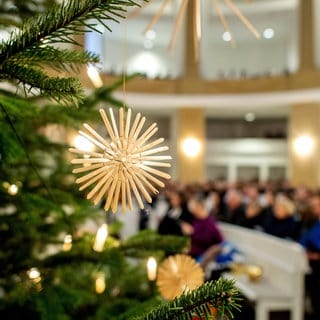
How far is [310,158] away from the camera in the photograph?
52.8ft

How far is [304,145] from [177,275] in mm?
15401

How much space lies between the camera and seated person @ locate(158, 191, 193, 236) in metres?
4.66

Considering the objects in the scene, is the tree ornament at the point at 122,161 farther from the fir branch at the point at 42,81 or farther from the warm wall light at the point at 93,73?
the warm wall light at the point at 93,73

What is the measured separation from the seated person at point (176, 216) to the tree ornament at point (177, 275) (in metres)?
3.04

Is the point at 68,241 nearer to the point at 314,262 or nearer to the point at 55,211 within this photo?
the point at 55,211

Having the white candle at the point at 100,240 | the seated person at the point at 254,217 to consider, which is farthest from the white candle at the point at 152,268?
the seated person at the point at 254,217

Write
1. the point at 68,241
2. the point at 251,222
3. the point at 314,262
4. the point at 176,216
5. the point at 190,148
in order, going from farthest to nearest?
the point at 190,148, the point at 251,222, the point at 176,216, the point at 314,262, the point at 68,241

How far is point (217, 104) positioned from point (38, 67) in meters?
16.6

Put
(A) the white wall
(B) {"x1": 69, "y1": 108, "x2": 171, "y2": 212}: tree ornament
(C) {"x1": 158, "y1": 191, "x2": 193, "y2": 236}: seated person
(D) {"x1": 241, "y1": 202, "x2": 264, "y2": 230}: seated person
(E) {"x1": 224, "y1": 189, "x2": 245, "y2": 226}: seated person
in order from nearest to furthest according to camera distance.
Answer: (B) {"x1": 69, "y1": 108, "x2": 171, "y2": 212}: tree ornament → (C) {"x1": 158, "y1": 191, "x2": 193, "y2": 236}: seated person → (D) {"x1": 241, "y1": 202, "x2": 264, "y2": 230}: seated person → (E) {"x1": 224, "y1": 189, "x2": 245, "y2": 226}: seated person → (A) the white wall

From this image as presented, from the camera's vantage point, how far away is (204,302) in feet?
2.49

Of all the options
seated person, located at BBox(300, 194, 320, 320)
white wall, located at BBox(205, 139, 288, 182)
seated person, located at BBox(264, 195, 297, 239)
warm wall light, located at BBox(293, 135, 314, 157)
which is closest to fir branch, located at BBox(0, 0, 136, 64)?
A: seated person, located at BBox(300, 194, 320, 320)

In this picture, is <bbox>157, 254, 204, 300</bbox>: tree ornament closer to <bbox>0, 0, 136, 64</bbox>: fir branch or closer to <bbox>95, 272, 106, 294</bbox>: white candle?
<bbox>95, 272, 106, 294</bbox>: white candle

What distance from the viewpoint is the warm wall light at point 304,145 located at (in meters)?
16.1

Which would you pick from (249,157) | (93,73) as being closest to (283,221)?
(93,73)
